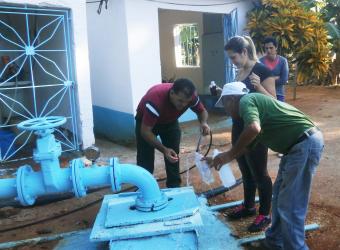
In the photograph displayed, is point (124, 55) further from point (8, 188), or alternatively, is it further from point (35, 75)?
point (8, 188)

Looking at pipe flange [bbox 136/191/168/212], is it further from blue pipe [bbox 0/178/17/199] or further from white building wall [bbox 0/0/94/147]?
white building wall [bbox 0/0/94/147]

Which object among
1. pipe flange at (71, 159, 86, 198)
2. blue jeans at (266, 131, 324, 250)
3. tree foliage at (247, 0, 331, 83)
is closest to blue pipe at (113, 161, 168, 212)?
pipe flange at (71, 159, 86, 198)

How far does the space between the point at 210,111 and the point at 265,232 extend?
22.8 feet

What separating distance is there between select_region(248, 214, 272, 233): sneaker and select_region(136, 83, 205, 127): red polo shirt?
47.2 inches

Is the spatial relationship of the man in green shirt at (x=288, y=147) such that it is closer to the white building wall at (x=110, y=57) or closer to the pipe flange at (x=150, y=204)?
the pipe flange at (x=150, y=204)

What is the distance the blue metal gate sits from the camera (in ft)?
18.9

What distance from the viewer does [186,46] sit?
11.8 metres

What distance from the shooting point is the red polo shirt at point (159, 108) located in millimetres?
3396

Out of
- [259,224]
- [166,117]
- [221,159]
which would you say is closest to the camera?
[221,159]

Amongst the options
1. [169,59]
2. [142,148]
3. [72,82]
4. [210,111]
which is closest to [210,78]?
[210,111]

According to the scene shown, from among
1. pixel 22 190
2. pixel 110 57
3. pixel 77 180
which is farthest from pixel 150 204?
pixel 110 57

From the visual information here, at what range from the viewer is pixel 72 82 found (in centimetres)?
602

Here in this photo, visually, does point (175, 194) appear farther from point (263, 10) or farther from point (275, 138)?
point (263, 10)

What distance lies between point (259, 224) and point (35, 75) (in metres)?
5.86
